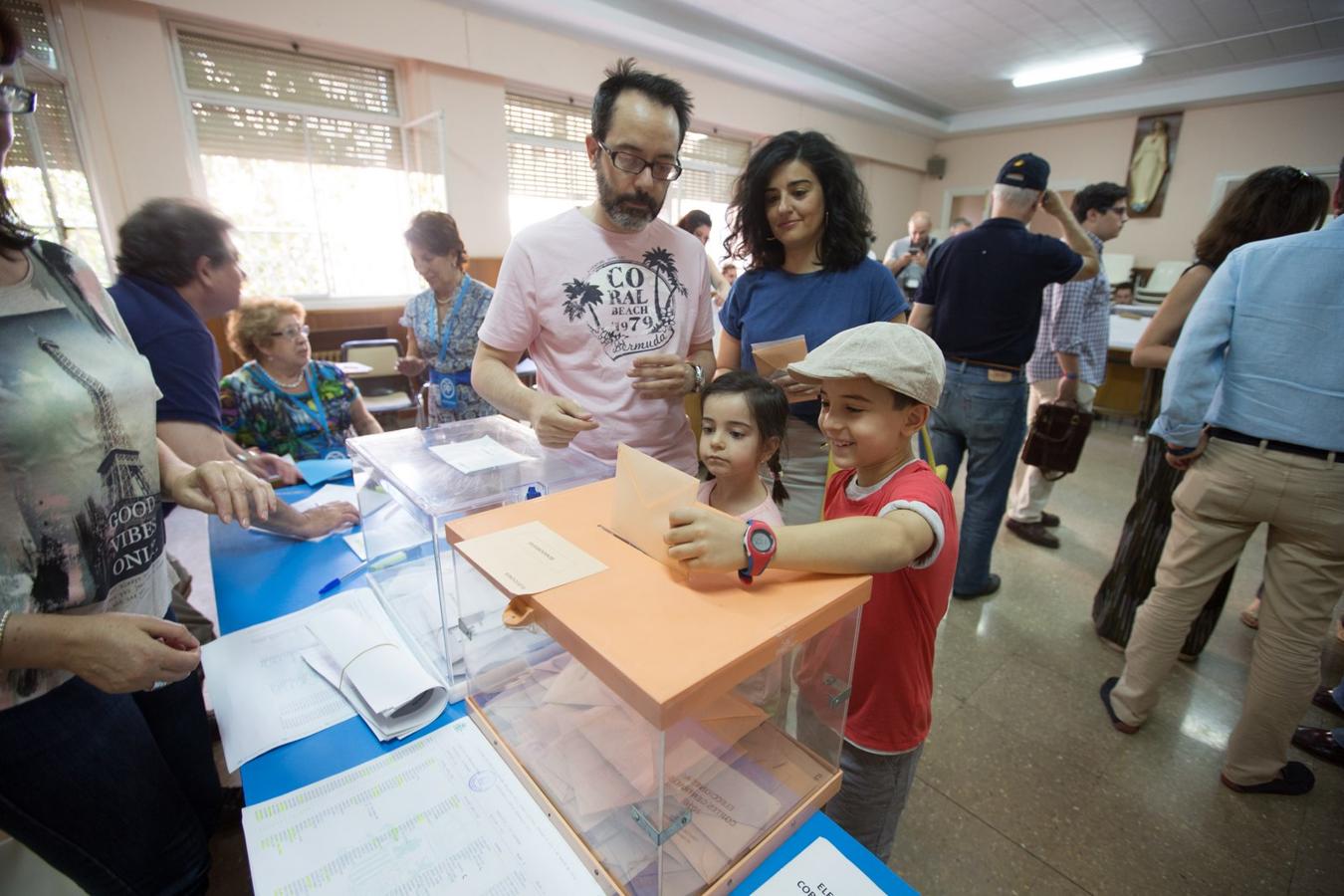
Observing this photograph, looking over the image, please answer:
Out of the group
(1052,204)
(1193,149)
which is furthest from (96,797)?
(1193,149)

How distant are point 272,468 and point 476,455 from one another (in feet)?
3.46

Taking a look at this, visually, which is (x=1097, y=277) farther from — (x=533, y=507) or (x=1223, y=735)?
(x=533, y=507)

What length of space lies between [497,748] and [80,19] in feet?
17.8

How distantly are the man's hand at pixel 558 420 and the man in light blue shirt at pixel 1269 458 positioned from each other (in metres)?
1.60

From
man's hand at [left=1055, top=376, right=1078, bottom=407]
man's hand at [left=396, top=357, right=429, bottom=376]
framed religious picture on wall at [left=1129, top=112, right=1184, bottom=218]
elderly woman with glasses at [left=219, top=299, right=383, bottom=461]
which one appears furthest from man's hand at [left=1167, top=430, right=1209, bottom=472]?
framed religious picture on wall at [left=1129, top=112, right=1184, bottom=218]

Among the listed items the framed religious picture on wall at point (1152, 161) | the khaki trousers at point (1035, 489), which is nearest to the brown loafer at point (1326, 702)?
the khaki trousers at point (1035, 489)

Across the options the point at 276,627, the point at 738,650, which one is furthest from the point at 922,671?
the point at 276,627

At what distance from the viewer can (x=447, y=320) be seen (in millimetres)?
2426

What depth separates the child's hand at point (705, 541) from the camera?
0.62 metres

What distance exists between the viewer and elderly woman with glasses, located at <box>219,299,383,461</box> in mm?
2119

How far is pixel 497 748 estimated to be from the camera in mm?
787

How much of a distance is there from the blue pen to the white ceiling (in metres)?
5.20

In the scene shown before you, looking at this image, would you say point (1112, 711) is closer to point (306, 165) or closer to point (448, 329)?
point (448, 329)

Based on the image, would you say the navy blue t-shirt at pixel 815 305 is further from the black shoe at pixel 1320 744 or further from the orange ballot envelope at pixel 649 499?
the black shoe at pixel 1320 744
